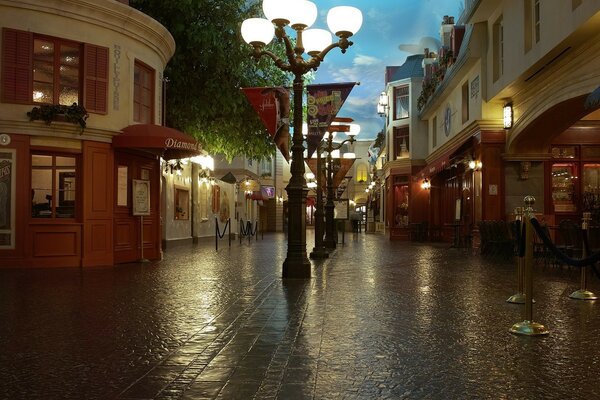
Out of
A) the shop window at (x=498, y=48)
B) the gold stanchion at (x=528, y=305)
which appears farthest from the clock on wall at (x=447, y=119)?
the gold stanchion at (x=528, y=305)

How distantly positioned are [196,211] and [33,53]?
528 inches

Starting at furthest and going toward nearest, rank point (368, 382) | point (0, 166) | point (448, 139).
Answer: point (448, 139) → point (0, 166) → point (368, 382)

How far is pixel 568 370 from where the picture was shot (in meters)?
4.46

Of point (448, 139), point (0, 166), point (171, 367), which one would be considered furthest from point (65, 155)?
point (448, 139)

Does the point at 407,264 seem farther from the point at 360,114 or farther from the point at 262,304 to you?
the point at 360,114

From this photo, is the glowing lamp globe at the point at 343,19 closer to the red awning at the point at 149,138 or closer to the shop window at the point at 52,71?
the red awning at the point at 149,138

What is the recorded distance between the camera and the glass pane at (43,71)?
1277 centimetres

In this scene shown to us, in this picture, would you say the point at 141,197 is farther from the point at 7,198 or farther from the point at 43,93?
the point at 43,93

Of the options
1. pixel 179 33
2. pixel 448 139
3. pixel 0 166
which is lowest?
pixel 0 166

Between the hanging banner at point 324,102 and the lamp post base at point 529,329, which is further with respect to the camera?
the hanging banner at point 324,102

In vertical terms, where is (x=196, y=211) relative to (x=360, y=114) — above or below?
below

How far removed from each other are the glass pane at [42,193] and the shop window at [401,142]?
80.6ft

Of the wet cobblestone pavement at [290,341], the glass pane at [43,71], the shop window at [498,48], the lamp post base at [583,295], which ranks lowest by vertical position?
the wet cobblestone pavement at [290,341]

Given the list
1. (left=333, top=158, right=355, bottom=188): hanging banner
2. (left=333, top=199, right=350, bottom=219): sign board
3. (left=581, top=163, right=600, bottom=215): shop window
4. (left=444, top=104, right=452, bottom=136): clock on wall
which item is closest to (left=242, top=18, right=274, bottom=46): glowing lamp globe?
(left=333, top=158, right=355, bottom=188): hanging banner
